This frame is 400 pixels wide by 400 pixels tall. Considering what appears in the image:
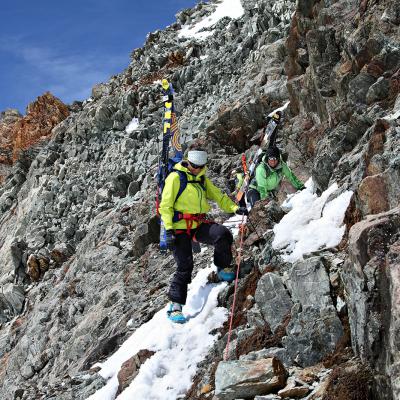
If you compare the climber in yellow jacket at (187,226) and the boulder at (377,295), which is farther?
the climber in yellow jacket at (187,226)

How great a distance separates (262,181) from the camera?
44.9 feet

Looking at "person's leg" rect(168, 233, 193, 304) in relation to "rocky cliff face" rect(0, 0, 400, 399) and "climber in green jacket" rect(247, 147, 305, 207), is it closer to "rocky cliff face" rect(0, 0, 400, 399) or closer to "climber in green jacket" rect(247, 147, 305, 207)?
"rocky cliff face" rect(0, 0, 400, 399)

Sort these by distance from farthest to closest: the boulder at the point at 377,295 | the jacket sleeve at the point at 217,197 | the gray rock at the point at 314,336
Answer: the jacket sleeve at the point at 217,197 < the gray rock at the point at 314,336 < the boulder at the point at 377,295

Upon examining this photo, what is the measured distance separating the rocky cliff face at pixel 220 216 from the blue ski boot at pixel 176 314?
97 centimetres

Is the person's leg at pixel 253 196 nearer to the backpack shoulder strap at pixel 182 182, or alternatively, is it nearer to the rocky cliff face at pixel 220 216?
the rocky cliff face at pixel 220 216

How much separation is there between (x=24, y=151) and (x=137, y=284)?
33.2 meters

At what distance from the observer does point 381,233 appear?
15.4 ft

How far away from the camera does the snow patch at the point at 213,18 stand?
48.0m

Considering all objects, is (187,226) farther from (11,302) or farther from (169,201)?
(11,302)

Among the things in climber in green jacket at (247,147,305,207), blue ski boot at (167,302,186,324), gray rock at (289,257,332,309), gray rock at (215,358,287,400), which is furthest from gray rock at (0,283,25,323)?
gray rock at (215,358,287,400)

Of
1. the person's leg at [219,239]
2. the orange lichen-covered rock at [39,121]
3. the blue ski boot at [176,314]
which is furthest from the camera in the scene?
the orange lichen-covered rock at [39,121]

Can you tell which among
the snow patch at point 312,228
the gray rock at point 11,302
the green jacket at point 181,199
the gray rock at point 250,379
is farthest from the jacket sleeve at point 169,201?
the gray rock at point 11,302

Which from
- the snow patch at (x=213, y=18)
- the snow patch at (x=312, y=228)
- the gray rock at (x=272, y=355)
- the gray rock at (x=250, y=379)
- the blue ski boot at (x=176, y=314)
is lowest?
the gray rock at (x=250, y=379)

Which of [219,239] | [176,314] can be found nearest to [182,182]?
[219,239]
